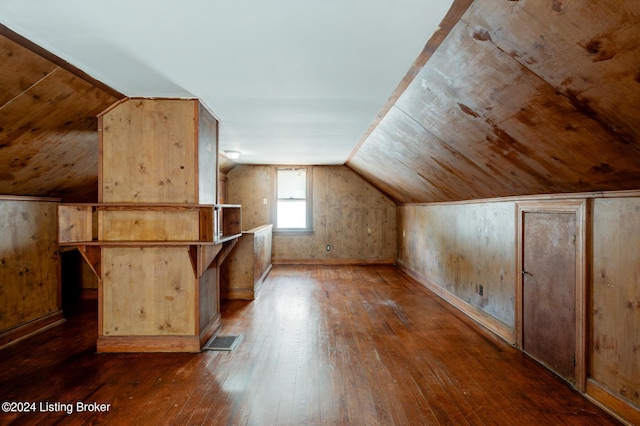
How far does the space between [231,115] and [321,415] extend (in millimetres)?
2904

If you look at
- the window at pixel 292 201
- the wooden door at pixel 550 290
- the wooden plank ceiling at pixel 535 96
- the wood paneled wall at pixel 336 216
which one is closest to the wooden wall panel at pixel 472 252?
the wooden door at pixel 550 290

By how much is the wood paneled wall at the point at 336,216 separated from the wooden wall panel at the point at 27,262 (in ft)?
13.1

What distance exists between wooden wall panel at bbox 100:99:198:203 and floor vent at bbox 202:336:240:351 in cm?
137

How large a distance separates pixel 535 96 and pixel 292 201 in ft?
19.8

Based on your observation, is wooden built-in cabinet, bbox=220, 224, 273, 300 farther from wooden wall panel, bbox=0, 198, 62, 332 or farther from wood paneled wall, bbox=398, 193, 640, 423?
wood paneled wall, bbox=398, 193, 640, 423

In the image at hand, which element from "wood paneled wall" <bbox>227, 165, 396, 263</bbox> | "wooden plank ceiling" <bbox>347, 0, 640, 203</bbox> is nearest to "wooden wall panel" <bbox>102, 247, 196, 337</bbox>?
"wooden plank ceiling" <bbox>347, 0, 640, 203</bbox>

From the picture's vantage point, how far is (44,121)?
2736mm

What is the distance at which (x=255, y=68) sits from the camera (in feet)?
7.79

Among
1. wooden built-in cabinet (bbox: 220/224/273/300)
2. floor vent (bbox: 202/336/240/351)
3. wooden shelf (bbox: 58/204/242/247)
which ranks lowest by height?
floor vent (bbox: 202/336/240/351)

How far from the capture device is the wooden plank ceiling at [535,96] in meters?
1.38

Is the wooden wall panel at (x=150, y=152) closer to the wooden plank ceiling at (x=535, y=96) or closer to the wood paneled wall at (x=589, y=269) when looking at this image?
the wooden plank ceiling at (x=535, y=96)

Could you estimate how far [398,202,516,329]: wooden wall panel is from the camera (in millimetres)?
3326

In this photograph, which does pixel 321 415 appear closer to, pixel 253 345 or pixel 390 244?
pixel 253 345

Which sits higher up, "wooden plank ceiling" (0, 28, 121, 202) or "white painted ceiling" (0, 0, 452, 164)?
"white painted ceiling" (0, 0, 452, 164)
